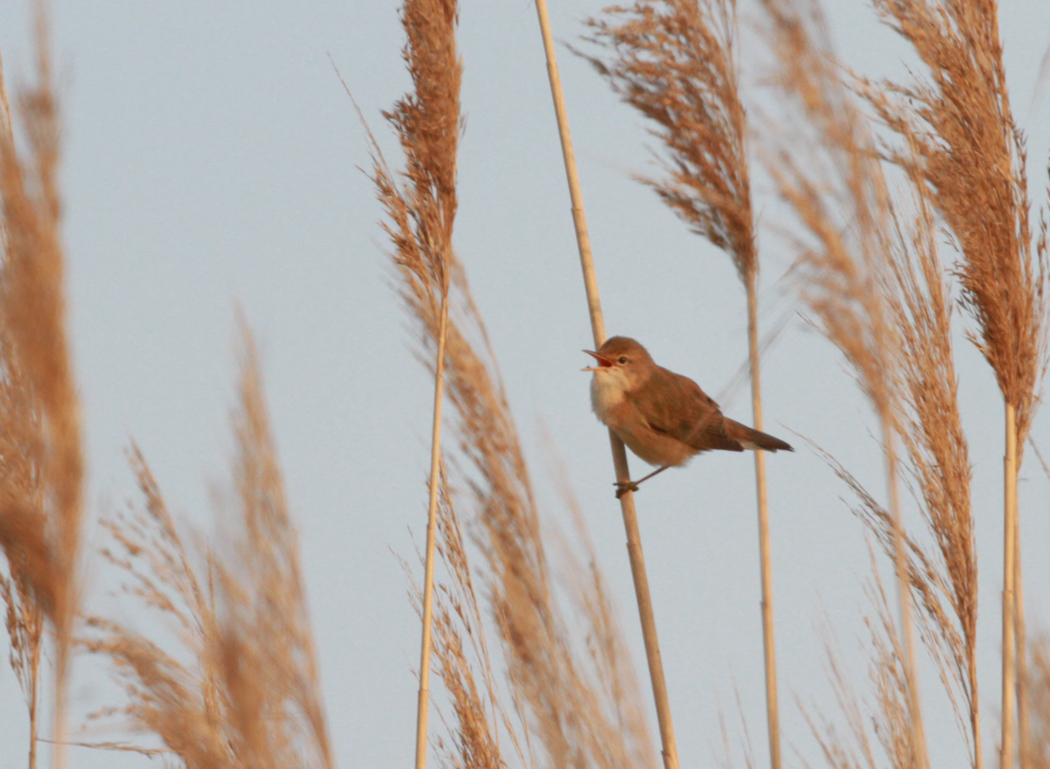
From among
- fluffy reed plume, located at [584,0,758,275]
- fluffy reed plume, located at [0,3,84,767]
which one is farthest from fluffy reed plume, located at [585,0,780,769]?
fluffy reed plume, located at [0,3,84,767]

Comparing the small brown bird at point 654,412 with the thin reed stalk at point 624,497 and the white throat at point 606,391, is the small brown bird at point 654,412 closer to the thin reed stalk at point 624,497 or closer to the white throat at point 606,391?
the white throat at point 606,391

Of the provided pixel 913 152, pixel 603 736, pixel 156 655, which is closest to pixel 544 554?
pixel 603 736

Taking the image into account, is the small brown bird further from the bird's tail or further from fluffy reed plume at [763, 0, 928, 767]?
fluffy reed plume at [763, 0, 928, 767]

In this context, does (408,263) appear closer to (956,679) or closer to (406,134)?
(406,134)

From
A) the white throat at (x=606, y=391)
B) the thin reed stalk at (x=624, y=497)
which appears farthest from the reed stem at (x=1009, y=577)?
the white throat at (x=606, y=391)

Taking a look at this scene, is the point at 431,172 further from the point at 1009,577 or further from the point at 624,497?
the point at 1009,577

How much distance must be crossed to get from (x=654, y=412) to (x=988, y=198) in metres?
1.59

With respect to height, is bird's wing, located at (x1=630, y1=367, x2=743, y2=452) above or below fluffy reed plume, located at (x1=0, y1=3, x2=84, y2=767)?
above

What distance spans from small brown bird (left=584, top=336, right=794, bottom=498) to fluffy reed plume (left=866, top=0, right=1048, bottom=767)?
1157mm

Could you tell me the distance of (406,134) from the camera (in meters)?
2.43

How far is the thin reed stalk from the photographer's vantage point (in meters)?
2.26

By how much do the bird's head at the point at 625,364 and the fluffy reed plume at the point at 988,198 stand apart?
4.47 feet

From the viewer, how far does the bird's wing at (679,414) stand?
376 cm

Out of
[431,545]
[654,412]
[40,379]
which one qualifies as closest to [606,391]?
[654,412]
